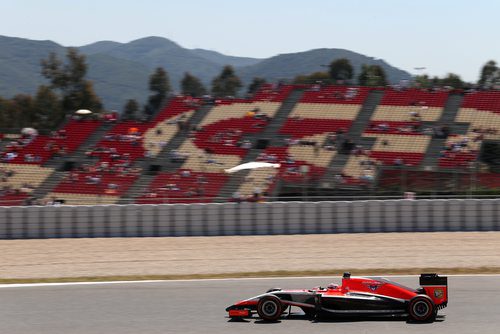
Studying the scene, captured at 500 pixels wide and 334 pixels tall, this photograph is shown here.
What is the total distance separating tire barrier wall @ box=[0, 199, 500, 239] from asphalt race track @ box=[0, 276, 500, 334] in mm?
6734

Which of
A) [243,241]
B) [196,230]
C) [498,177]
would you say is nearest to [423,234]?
[243,241]

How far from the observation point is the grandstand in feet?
85.7

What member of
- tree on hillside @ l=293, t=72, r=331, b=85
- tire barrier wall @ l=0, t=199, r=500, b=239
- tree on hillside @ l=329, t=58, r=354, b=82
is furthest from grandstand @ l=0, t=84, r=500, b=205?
tree on hillside @ l=329, t=58, r=354, b=82

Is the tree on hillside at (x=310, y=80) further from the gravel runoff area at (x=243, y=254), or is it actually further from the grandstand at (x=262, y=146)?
the gravel runoff area at (x=243, y=254)

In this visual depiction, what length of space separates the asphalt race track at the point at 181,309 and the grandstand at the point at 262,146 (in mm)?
8447

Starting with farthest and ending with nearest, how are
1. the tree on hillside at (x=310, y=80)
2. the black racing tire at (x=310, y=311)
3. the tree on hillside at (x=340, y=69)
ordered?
the tree on hillside at (x=340, y=69)
the tree on hillside at (x=310, y=80)
the black racing tire at (x=310, y=311)

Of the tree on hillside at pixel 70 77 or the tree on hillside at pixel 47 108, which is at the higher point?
the tree on hillside at pixel 70 77

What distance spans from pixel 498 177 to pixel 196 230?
11983mm

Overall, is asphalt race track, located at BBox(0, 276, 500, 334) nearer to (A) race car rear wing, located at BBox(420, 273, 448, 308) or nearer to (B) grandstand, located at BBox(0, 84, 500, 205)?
(A) race car rear wing, located at BBox(420, 273, 448, 308)

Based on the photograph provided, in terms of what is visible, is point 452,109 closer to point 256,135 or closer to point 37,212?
point 256,135

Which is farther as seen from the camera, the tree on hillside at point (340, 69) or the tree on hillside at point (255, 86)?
the tree on hillside at point (340, 69)

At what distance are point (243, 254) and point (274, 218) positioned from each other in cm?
327

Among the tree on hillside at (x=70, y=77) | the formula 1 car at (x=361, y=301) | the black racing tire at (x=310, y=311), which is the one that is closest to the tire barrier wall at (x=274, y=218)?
the black racing tire at (x=310, y=311)

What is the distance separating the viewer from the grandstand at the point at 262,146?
26.1 meters
